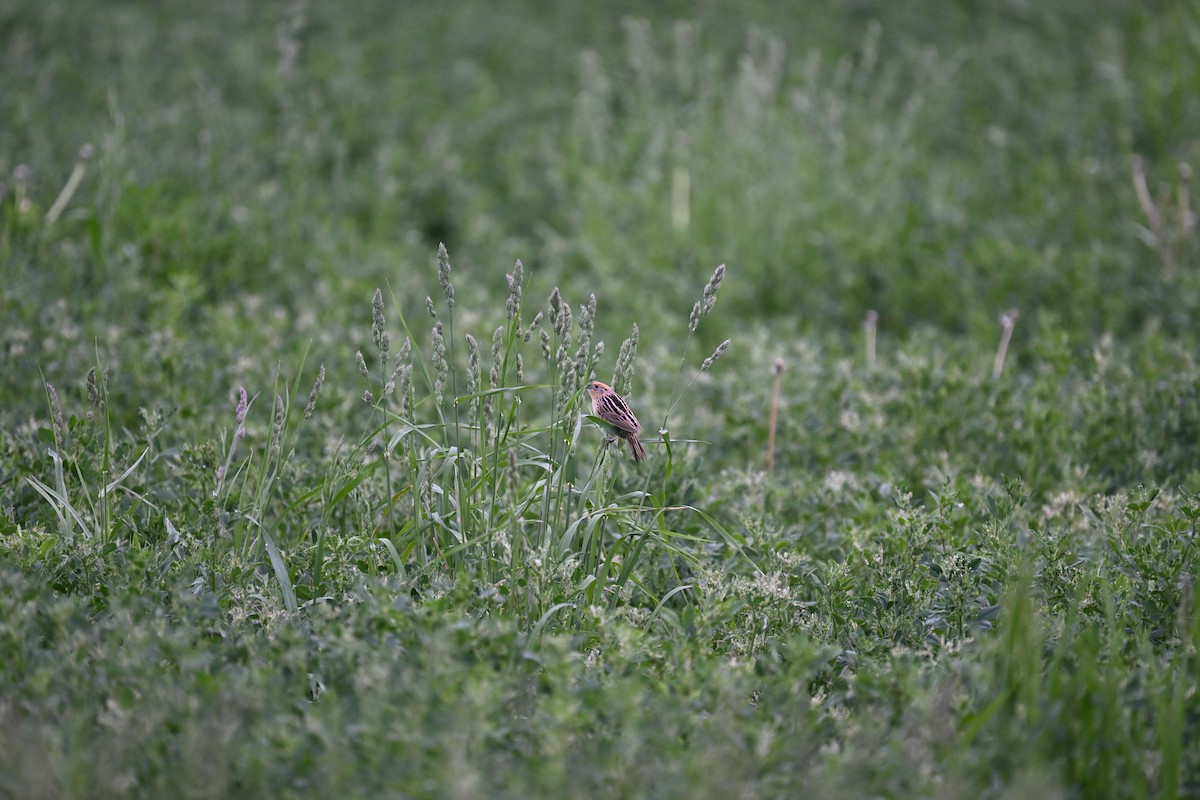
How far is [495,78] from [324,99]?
170 centimetres

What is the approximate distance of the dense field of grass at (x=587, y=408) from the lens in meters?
2.33

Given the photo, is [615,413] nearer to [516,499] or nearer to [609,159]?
[516,499]

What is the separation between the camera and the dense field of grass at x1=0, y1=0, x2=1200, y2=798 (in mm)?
2332

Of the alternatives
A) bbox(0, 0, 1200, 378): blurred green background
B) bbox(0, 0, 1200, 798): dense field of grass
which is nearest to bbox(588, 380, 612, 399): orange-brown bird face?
bbox(0, 0, 1200, 798): dense field of grass

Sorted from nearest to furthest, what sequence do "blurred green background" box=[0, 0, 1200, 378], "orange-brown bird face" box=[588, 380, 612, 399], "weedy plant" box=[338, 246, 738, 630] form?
"weedy plant" box=[338, 246, 738, 630] < "orange-brown bird face" box=[588, 380, 612, 399] < "blurred green background" box=[0, 0, 1200, 378]

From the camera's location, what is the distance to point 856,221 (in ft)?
23.3

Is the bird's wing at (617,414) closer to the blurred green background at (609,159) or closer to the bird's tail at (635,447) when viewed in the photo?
the bird's tail at (635,447)

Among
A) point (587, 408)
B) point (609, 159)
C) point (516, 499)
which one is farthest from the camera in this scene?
point (609, 159)

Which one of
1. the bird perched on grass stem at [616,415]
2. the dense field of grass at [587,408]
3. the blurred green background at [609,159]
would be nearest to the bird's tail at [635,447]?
the bird perched on grass stem at [616,415]

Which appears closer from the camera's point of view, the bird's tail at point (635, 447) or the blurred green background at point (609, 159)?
the bird's tail at point (635, 447)

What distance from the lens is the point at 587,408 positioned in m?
3.98

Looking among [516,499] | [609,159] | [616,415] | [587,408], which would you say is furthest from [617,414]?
[609,159]

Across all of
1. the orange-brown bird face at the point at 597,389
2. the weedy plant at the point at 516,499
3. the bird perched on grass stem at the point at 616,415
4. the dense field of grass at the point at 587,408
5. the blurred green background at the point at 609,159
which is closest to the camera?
the dense field of grass at the point at 587,408

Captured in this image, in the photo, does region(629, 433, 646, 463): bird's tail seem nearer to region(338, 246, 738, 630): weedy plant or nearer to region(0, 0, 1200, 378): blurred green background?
region(338, 246, 738, 630): weedy plant
